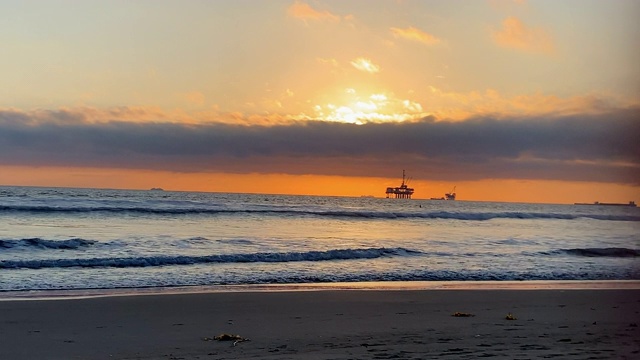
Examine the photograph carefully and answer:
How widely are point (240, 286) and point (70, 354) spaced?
728cm

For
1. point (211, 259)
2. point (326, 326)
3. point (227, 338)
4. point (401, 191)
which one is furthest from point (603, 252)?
point (401, 191)

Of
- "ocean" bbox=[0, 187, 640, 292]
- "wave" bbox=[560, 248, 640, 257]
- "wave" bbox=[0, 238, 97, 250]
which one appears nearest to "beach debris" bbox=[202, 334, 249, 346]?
"ocean" bbox=[0, 187, 640, 292]

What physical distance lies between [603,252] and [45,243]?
22445 mm

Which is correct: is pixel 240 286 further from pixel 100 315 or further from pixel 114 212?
pixel 114 212

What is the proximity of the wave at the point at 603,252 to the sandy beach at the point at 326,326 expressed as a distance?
44.9 ft

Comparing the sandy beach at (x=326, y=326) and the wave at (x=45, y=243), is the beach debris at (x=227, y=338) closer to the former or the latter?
the sandy beach at (x=326, y=326)

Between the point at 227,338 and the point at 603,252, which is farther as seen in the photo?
the point at 603,252

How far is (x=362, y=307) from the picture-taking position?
11.3m

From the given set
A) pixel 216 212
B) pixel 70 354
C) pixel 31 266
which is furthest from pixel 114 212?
pixel 70 354

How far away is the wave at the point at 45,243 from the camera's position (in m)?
21.8

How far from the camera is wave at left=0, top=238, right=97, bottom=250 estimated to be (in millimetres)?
21828

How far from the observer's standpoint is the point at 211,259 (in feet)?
65.4

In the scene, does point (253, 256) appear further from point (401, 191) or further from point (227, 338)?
point (401, 191)

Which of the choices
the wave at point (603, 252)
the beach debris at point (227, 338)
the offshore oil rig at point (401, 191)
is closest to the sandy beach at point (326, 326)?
the beach debris at point (227, 338)
